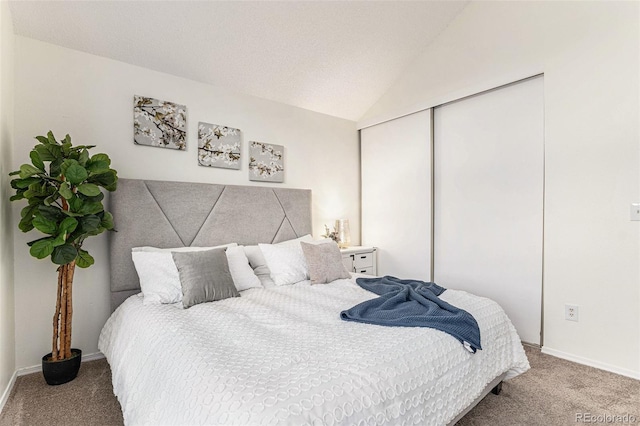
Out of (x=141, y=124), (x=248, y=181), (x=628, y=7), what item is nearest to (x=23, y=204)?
(x=141, y=124)

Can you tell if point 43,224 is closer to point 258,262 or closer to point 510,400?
point 258,262

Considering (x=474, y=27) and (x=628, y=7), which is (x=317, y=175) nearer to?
(x=474, y=27)

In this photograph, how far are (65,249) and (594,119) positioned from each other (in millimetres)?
3899

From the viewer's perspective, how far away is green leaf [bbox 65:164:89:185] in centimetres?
212

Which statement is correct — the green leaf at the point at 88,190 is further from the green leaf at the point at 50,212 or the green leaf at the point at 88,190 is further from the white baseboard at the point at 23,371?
the white baseboard at the point at 23,371

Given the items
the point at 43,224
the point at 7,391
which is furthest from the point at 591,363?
the point at 7,391

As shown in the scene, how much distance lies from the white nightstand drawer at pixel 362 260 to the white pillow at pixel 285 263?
1.11 metres

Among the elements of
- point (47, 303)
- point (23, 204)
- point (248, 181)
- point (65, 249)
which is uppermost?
point (248, 181)

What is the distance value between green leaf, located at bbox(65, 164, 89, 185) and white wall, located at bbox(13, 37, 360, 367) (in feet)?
2.28

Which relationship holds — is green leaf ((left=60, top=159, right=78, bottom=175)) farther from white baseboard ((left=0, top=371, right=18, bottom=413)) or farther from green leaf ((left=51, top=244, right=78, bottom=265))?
white baseboard ((left=0, top=371, right=18, bottom=413))

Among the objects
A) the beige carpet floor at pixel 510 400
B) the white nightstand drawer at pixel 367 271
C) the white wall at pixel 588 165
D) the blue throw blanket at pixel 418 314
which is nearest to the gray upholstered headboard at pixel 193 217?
the beige carpet floor at pixel 510 400

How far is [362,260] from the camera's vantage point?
407 cm

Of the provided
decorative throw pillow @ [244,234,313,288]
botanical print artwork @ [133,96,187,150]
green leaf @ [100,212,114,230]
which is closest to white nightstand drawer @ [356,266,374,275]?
decorative throw pillow @ [244,234,313,288]

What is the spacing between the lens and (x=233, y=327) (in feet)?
5.74
